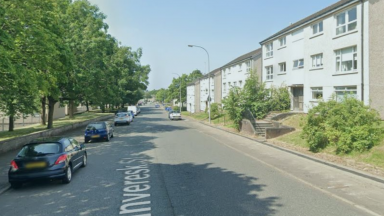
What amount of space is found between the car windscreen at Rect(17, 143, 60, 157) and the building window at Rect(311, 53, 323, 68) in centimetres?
1919

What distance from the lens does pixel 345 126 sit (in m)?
11.2

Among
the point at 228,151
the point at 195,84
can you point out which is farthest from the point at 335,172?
the point at 195,84

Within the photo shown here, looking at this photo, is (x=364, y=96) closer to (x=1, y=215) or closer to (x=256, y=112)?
(x=256, y=112)

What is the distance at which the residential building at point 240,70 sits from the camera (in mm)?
34375

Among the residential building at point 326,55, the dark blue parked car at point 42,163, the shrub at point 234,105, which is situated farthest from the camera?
the shrub at point 234,105

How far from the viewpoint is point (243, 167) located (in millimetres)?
10148

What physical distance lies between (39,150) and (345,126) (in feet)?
35.0

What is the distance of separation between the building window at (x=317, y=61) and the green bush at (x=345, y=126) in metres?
10.5

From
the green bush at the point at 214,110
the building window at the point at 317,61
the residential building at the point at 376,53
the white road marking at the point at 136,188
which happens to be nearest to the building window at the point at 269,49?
the building window at the point at 317,61

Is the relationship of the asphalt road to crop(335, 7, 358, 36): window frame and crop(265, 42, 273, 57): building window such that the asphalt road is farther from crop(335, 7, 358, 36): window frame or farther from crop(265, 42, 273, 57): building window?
crop(265, 42, 273, 57): building window

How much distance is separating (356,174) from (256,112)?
15.0 m

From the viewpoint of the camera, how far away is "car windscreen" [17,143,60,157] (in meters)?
8.16

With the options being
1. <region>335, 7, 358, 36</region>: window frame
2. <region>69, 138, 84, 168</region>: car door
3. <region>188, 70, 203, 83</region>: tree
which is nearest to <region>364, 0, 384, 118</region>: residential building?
<region>335, 7, 358, 36</region>: window frame

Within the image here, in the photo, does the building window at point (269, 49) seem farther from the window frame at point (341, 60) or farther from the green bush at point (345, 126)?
the green bush at point (345, 126)
